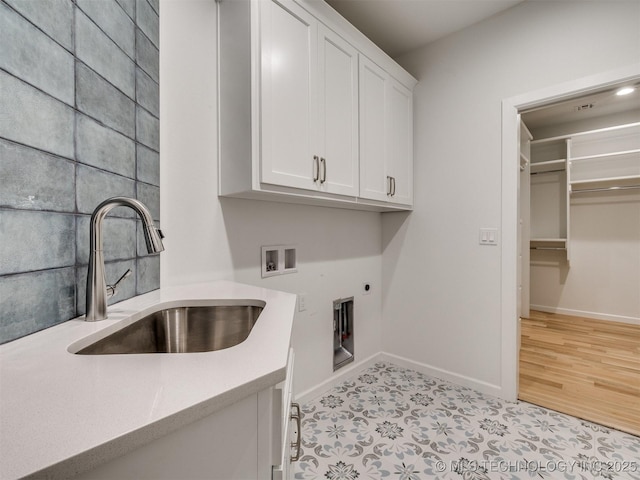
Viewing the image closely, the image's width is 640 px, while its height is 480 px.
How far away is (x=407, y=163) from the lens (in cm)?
232

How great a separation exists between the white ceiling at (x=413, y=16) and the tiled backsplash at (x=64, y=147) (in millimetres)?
1373

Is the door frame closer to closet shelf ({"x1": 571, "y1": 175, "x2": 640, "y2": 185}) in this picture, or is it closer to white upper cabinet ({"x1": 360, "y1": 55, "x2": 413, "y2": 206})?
white upper cabinet ({"x1": 360, "y1": 55, "x2": 413, "y2": 206})

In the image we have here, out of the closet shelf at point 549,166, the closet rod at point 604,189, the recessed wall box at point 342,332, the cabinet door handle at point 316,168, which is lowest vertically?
the recessed wall box at point 342,332

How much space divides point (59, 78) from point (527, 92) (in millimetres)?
2320

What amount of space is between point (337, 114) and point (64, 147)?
1.28m

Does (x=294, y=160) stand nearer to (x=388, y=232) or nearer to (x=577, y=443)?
(x=388, y=232)

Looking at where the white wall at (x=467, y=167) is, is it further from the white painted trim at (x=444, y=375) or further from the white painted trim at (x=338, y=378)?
the white painted trim at (x=338, y=378)

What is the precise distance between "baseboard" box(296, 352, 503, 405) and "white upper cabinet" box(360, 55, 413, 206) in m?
1.27

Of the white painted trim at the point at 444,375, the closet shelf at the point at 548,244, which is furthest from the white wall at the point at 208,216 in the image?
the closet shelf at the point at 548,244

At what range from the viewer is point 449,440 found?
1.58 m

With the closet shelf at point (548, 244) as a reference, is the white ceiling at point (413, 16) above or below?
above

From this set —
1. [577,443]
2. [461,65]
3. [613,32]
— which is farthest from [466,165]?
[577,443]

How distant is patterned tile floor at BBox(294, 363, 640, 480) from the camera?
54.4 inches

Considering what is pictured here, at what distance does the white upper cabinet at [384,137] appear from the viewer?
189 cm
